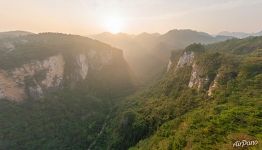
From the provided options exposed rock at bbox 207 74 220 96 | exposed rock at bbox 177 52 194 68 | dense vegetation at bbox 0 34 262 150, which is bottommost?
dense vegetation at bbox 0 34 262 150

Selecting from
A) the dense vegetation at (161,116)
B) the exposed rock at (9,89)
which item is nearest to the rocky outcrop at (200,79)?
the dense vegetation at (161,116)

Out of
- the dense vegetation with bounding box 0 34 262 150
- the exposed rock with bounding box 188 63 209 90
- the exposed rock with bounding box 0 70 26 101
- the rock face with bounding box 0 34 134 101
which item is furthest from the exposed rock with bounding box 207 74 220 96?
the exposed rock with bounding box 0 70 26 101

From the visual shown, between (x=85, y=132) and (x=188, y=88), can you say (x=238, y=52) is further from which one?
(x=85, y=132)

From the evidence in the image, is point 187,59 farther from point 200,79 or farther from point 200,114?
point 200,114

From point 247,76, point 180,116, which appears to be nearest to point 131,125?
point 180,116

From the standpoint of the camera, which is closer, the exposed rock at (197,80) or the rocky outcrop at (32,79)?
the exposed rock at (197,80)

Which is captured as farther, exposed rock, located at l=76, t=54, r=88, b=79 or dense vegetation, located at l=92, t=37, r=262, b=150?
exposed rock, located at l=76, t=54, r=88, b=79

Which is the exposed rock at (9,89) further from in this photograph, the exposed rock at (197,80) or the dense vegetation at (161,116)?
the exposed rock at (197,80)

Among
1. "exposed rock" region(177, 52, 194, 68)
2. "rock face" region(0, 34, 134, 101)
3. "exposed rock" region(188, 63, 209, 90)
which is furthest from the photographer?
"rock face" region(0, 34, 134, 101)

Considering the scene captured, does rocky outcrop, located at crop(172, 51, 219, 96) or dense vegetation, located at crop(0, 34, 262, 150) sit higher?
rocky outcrop, located at crop(172, 51, 219, 96)

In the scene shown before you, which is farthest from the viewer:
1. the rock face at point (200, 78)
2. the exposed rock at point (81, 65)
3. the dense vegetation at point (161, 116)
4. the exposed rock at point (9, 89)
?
the exposed rock at point (81, 65)

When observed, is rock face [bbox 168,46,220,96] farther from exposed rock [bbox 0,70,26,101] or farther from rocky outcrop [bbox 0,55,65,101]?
exposed rock [bbox 0,70,26,101]
